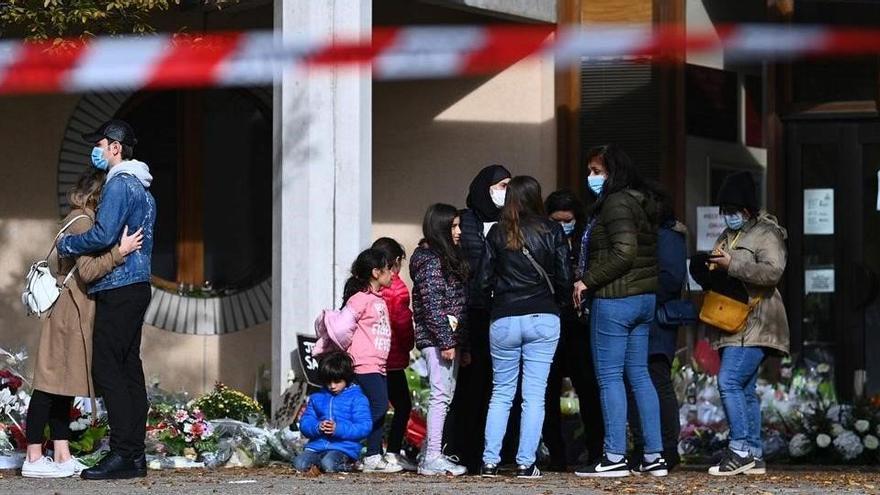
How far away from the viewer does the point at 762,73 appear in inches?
562

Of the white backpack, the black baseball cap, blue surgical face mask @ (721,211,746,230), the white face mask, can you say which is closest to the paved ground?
the white backpack

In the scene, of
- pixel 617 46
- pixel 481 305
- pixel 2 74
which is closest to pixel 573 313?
pixel 481 305

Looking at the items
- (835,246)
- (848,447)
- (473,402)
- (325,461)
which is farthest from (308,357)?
(835,246)

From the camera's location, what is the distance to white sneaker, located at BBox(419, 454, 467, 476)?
10.2m

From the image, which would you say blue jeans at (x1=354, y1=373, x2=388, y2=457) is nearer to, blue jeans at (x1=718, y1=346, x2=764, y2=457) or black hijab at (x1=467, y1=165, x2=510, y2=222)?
black hijab at (x1=467, y1=165, x2=510, y2=222)

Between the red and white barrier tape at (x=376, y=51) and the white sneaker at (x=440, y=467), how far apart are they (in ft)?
9.77

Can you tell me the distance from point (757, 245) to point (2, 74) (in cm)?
527

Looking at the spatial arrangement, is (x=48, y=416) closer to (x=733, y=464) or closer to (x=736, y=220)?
(x=733, y=464)

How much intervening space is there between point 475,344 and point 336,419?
0.88m

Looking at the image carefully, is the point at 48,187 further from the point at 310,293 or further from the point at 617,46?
the point at 617,46

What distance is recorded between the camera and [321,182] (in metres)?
12.0

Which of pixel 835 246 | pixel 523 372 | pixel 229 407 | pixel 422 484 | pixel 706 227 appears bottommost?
pixel 422 484

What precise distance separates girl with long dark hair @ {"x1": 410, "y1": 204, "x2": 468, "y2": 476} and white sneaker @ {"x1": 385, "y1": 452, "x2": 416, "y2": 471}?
0.83 feet

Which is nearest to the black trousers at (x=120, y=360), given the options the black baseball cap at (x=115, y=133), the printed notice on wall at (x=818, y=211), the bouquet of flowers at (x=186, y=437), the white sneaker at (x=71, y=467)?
the white sneaker at (x=71, y=467)
